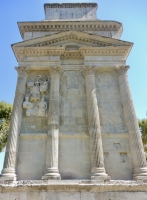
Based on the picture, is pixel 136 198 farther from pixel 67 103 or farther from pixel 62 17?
pixel 62 17

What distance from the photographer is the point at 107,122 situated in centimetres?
1098

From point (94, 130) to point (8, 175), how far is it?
16.1 feet

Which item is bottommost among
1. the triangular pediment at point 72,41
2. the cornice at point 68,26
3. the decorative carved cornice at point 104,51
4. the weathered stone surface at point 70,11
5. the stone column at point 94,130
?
the stone column at point 94,130

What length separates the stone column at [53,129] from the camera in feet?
29.8

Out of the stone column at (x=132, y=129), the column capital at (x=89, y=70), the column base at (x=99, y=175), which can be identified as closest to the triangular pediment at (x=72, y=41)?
the column capital at (x=89, y=70)

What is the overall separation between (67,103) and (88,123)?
6.36ft

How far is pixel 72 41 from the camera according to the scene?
13781 millimetres

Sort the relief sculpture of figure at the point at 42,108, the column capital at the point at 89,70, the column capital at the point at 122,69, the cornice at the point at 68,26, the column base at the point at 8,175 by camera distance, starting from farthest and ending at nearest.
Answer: the cornice at the point at 68,26, the column capital at the point at 122,69, the column capital at the point at 89,70, the relief sculpture of figure at the point at 42,108, the column base at the point at 8,175

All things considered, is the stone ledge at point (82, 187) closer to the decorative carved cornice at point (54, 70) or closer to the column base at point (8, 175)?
the column base at point (8, 175)

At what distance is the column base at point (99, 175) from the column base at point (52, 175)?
1718 millimetres

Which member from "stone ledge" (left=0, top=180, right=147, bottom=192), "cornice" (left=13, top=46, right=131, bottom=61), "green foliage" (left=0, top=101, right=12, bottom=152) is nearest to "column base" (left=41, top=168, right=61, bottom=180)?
"stone ledge" (left=0, top=180, right=147, bottom=192)

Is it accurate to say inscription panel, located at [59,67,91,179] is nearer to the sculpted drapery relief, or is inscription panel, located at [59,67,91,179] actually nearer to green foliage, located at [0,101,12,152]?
the sculpted drapery relief

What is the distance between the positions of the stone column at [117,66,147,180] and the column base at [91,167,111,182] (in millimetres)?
1533

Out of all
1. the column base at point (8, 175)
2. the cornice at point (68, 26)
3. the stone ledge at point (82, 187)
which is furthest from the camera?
the cornice at point (68, 26)
